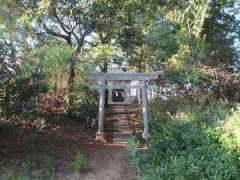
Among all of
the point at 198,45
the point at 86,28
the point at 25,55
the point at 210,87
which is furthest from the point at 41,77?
the point at 198,45

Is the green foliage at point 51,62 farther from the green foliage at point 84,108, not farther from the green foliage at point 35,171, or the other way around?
the green foliage at point 35,171

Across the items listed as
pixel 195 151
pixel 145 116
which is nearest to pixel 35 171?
pixel 195 151

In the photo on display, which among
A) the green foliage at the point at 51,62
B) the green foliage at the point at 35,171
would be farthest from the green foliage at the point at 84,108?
the green foliage at the point at 35,171

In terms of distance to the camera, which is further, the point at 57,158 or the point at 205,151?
the point at 57,158

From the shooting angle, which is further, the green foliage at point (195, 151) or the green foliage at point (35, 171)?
the green foliage at point (35, 171)

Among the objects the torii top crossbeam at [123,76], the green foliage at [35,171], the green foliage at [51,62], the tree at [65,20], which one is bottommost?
the green foliage at [35,171]

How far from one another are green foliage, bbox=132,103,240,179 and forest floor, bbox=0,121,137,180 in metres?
0.68

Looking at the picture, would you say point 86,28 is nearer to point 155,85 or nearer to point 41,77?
point 155,85

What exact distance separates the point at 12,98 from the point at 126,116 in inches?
252

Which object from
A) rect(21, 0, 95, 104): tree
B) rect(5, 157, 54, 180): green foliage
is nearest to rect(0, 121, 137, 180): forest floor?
rect(5, 157, 54, 180): green foliage

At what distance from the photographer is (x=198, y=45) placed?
12.2m

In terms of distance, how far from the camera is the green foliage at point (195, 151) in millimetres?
5758

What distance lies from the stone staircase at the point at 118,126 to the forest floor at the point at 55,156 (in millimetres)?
699

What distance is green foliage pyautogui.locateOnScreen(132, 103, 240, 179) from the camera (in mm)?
5758
